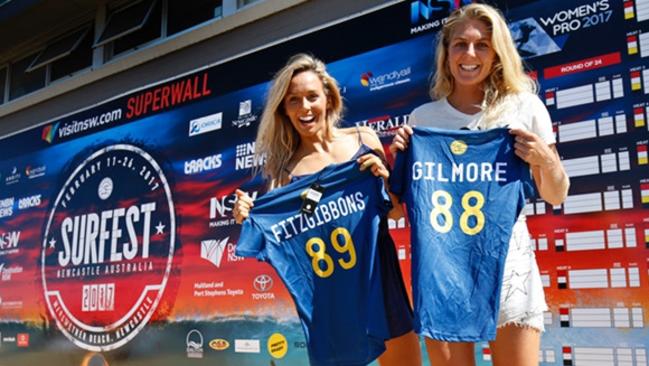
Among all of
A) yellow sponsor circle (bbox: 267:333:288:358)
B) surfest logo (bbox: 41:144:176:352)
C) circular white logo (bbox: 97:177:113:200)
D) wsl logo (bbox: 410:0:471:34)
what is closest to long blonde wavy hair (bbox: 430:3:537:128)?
wsl logo (bbox: 410:0:471:34)

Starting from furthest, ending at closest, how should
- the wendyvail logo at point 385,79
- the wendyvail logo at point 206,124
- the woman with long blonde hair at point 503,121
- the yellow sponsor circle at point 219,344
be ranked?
1. the wendyvail logo at point 206,124
2. the yellow sponsor circle at point 219,344
3. the wendyvail logo at point 385,79
4. the woman with long blonde hair at point 503,121

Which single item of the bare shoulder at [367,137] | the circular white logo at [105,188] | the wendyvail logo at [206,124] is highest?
the wendyvail logo at [206,124]

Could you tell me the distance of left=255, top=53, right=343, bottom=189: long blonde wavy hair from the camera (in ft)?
6.96

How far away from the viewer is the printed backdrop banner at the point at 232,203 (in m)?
2.84

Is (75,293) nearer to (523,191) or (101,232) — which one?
(101,232)

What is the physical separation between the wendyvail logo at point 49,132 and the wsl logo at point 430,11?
409cm

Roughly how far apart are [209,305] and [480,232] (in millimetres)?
3120

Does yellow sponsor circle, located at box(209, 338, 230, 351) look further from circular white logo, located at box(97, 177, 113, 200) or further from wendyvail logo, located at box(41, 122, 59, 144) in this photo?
wendyvail logo, located at box(41, 122, 59, 144)

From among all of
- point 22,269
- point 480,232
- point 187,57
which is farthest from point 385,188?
point 22,269

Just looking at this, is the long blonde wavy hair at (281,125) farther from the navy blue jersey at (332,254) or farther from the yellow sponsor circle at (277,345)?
the yellow sponsor circle at (277,345)

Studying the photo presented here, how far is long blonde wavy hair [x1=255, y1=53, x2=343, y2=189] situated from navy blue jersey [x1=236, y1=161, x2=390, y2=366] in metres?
0.11

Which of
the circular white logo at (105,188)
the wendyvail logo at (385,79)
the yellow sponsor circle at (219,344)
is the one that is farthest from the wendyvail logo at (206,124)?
the yellow sponsor circle at (219,344)

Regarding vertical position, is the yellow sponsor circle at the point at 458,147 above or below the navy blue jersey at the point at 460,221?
above

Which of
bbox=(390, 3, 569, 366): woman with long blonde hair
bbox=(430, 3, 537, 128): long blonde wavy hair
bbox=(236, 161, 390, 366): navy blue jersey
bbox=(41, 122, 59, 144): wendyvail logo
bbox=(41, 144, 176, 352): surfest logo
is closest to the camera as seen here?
bbox=(390, 3, 569, 366): woman with long blonde hair
